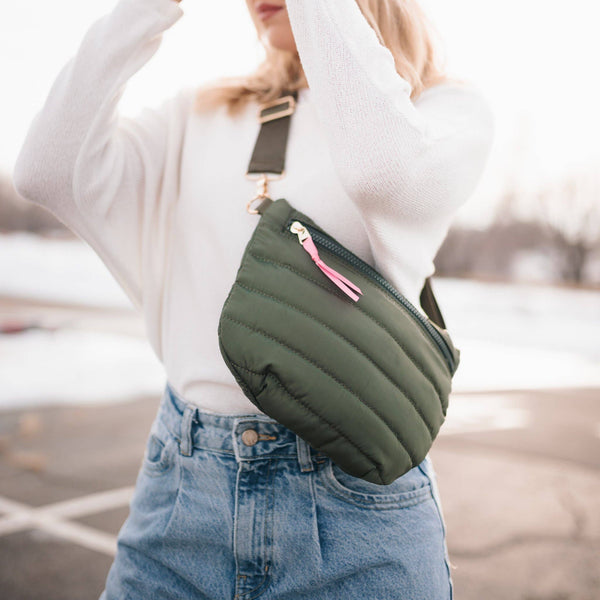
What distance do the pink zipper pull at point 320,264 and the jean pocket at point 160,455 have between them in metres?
0.50

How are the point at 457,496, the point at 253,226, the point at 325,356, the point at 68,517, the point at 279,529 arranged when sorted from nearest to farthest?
the point at 325,356 < the point at 279,529 < the point at 253,226 < the point at 68,517 < the point at 457,496

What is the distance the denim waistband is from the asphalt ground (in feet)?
5.26

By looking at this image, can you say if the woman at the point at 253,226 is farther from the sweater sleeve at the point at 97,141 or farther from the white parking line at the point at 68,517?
the white parking line at the point at 68,517

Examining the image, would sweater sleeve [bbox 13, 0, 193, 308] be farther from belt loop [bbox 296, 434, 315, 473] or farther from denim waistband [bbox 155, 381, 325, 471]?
belt loop [bbox 296, 434, 315, 473]

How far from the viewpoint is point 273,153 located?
111cm

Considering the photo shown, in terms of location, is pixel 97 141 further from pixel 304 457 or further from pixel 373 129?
pixel 304 457

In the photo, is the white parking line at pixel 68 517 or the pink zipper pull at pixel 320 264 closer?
the pink zipper pull at pixel 320 264

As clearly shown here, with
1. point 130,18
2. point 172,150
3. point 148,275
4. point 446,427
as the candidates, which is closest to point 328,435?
point 148,275

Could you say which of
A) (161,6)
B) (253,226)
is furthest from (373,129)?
(161,6)

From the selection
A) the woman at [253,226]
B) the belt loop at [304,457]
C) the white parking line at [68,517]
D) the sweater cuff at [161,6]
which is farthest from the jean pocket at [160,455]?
the white parking line at [68,517]

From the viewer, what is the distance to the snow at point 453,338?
4988 millimetres

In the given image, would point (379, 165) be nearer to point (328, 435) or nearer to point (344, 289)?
point (344, 289)

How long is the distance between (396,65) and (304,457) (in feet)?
2.75

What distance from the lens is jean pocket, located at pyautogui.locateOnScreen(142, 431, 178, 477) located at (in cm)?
110
